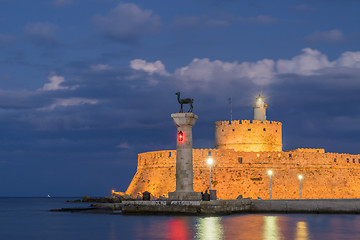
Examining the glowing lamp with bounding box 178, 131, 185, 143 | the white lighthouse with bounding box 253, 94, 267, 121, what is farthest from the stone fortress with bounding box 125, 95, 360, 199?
the glowing lamp with bounding box 178, 131, 185, 143

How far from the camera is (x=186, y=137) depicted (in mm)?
31797

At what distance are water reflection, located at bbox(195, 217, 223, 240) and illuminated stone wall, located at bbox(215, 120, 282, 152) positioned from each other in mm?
23882

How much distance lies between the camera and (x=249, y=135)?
5225 cm

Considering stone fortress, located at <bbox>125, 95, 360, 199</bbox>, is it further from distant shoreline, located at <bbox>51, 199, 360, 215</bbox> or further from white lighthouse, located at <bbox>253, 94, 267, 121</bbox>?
distant shoreline, located at <bbox>51, 199, 360, 215</bbox>

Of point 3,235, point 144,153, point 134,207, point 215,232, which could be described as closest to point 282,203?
point 134,207

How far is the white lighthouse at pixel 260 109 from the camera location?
54844mm

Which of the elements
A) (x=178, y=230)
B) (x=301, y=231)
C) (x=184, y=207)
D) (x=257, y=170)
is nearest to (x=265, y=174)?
(x=257, y=170)

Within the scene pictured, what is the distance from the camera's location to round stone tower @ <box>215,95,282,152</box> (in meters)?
52.3

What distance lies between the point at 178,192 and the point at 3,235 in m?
11.4

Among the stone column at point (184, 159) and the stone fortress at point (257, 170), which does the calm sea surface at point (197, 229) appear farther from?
the stone fortress at point (257, 170)

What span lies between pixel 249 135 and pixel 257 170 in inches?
199

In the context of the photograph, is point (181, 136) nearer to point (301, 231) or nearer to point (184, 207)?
point (184, 207)

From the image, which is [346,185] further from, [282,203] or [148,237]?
[148,237]

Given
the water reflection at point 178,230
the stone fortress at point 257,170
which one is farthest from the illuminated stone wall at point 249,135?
the water reflection at point 178,230
